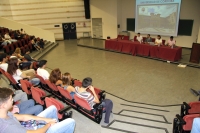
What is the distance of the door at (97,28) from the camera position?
14414 millimetres

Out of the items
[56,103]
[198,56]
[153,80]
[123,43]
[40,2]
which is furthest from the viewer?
[40,2]

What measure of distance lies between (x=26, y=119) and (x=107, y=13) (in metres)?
12.3

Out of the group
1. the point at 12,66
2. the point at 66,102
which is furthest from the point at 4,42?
the point at 66,102

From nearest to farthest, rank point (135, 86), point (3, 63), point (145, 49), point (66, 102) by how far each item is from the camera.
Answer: point (66, 102), point (3, 63), point (135, 86), point (145, 49)

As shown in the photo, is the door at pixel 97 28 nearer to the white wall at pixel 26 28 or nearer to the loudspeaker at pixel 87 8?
the loudspeaker at pixel 87 8

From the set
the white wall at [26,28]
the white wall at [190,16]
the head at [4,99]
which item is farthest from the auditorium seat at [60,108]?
the white wall at [26,28]

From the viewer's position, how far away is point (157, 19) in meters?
10.1

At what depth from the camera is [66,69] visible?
732 cm

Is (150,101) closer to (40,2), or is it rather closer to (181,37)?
(181,37)

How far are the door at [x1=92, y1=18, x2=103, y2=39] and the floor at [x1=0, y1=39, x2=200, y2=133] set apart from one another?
5432mm

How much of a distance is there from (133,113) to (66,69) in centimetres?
442

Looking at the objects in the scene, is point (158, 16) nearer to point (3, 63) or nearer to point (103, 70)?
point (103, 70)

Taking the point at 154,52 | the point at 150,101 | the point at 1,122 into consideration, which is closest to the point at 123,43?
the point at 154,52

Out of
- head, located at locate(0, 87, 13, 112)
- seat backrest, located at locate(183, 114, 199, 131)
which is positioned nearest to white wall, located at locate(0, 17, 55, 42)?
head, located at locate(0, 87, 13, 112)
